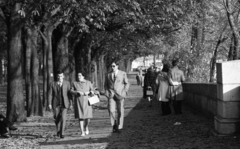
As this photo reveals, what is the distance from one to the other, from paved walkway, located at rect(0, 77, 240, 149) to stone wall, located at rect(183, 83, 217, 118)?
0.32 metres

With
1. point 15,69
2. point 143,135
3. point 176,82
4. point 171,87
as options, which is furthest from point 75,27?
point 143,135

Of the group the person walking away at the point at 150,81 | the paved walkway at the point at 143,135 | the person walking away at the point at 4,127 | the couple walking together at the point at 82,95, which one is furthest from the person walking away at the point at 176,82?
the person walking away at the point at 4,127

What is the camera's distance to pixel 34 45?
22203 millimetres

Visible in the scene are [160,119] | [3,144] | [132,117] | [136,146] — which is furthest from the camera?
[132,117]

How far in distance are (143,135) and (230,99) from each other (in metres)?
2.62

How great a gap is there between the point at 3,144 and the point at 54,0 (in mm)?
5163

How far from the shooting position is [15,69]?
18.0m

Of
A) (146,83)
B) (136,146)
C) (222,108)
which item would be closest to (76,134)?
(136,146)

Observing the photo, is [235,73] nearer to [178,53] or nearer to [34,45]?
[34,45]

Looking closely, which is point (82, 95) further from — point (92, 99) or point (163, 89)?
point (163, 89)

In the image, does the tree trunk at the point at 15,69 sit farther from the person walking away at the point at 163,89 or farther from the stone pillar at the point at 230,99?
the stone pillar at the point at 230,99

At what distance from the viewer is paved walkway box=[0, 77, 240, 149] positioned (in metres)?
11.4

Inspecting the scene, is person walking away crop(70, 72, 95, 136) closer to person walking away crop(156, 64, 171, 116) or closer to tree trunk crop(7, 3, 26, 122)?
tree trunk crop(7, 3, 26, 122)

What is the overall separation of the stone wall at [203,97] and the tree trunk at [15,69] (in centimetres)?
577
